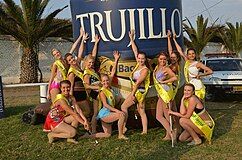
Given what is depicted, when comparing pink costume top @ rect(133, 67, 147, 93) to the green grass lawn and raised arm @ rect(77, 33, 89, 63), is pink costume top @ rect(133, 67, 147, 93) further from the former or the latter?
raised arm @ rect(77, 33, 89, 63)

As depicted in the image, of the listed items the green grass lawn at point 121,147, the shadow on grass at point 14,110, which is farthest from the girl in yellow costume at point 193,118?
the shadow on grass at point 14,110

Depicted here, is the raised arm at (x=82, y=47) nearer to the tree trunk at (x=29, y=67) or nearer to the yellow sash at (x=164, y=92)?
the yellow sash at (x=164, y=92)

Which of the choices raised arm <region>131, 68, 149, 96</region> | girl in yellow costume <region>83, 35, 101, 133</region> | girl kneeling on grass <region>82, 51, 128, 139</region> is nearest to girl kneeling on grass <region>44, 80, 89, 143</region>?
girl kneeling on grass <region>82, 51, 128, 139</region>

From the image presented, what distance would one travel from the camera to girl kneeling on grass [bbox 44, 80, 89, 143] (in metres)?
7.26

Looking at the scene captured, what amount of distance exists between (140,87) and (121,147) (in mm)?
1346

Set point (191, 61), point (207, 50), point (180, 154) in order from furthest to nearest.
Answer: point (207, 50), point (191, 61), point (180, 154)

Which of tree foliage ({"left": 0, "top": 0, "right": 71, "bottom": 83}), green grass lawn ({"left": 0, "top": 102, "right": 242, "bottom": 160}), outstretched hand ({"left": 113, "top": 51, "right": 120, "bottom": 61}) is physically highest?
tree foliage ({"left": 0, "top": 0, "right": 71, "bottom": 83})

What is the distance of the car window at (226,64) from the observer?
14023mm

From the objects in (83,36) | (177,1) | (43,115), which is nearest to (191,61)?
(177,1)

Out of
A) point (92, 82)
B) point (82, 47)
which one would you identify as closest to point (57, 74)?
point (82, 47)

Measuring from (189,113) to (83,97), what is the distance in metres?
2.26

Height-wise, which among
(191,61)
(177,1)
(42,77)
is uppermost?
(177,1)

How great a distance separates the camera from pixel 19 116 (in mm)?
10547

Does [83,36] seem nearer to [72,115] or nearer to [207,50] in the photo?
[72,115]
